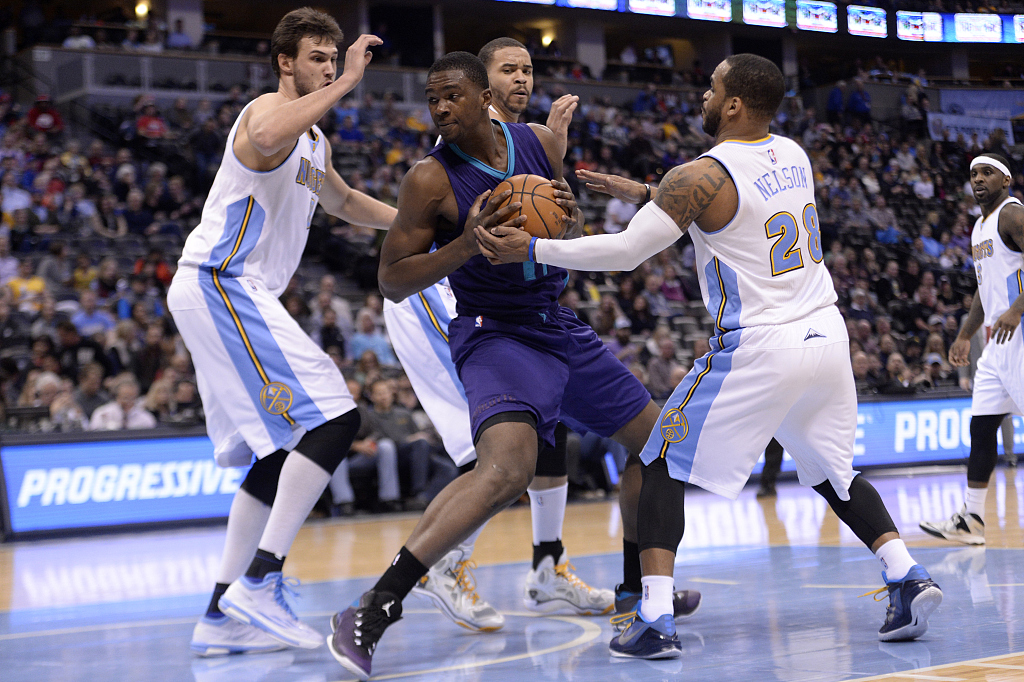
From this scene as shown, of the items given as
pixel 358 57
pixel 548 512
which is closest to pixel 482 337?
pixel 358 57

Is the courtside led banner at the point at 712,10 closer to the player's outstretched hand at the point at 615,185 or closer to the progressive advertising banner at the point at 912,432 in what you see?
the progressive advertising banner at the point at 912,432

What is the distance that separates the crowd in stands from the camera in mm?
9852

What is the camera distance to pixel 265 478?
3.92 meters

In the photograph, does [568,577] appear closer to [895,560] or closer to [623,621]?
[623,621]

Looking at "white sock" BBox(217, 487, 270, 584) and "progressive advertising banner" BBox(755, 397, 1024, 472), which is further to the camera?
"progressive advertising banner" BBox(755, 397, 1024, 472)

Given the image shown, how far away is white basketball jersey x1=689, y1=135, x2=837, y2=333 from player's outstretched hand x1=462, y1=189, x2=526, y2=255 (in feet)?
2.11

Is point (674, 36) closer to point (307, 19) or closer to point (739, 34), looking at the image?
point (739, 34)

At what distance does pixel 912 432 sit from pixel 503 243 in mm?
9887

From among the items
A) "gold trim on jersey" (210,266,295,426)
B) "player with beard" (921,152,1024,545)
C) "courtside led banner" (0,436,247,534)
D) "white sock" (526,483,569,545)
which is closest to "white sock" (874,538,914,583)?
"white sock" (526,483,569,545)

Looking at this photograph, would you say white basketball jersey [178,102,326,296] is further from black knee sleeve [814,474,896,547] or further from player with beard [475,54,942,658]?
black knee sleeve [814,474,896,547]

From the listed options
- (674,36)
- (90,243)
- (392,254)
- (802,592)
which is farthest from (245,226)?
(674,36)

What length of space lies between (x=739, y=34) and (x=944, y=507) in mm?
21319

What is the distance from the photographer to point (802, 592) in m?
4.55

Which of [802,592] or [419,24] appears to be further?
[419,24]
